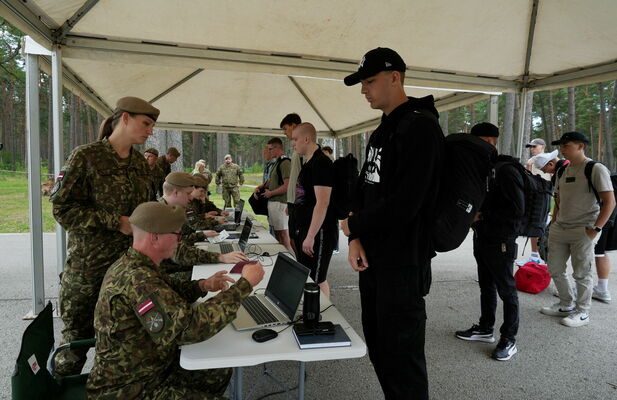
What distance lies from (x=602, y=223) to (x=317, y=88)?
13.2 ft

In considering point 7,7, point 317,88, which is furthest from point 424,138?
point 317,88

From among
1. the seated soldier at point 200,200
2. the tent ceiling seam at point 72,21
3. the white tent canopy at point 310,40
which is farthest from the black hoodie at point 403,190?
the seated soldier at point 200,200

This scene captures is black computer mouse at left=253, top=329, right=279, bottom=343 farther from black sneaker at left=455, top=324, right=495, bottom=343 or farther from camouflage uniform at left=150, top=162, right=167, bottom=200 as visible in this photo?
black sneaker at left=455, top=324, right=495, bottom=343

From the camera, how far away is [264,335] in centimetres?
149

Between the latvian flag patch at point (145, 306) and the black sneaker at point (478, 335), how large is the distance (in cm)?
287

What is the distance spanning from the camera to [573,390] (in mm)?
2537

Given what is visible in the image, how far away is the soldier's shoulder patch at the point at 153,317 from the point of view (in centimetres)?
127

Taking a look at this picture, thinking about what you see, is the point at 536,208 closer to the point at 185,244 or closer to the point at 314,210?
the point at 314,210

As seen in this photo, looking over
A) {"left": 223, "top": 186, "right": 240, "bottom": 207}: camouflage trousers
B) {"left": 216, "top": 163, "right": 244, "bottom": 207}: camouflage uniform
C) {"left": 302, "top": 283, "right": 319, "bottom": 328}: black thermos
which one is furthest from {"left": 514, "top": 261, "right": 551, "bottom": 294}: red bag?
{"left": 223, "top": 186, "right": 240, "bottom": 207}: camouflage trousers

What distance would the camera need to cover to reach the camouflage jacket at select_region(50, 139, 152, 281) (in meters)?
2.01

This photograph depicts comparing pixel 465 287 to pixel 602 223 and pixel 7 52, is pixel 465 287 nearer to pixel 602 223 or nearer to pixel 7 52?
pixel 602 223

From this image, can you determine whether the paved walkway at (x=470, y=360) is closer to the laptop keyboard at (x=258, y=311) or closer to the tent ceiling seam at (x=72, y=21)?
the laptop keyboard at (x=258, y=311)

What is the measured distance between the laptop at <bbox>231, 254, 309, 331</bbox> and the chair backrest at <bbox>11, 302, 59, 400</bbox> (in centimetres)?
71

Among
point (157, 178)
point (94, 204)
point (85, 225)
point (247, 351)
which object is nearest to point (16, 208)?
point (157, 178)
